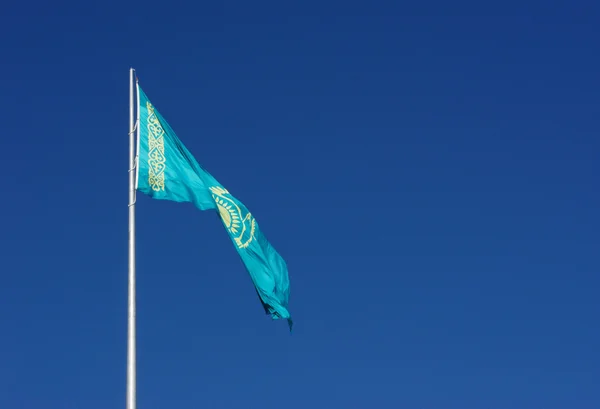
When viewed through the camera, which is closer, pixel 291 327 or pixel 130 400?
pixel 130 400

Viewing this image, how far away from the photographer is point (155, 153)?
29.5 m

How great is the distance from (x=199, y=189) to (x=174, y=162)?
1097 mm

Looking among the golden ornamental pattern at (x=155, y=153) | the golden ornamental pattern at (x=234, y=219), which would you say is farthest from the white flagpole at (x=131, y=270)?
the golden ornamental pattern at (x=234, y=219)

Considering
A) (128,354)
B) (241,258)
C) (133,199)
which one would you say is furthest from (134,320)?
(241,258)

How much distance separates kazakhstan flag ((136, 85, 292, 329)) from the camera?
29.2 meters

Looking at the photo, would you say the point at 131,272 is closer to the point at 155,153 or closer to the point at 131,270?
the point at 131,270

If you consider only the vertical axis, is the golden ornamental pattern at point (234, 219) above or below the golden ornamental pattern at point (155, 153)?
below

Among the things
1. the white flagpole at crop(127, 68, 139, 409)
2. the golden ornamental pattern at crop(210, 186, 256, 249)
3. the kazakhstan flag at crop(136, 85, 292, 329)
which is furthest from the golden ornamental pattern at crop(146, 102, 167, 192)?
the golden ornamental pattern at crop(210, 186, 256, 249)

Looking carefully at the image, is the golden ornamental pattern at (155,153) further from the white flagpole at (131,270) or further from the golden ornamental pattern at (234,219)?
the golden ornamental pattern at (234,219)

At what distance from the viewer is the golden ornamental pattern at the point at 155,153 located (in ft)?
95.0

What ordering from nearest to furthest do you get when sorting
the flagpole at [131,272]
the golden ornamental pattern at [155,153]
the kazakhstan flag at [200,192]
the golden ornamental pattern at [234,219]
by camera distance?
the flagpole at [131,272]
the golden ornamental pattern at [155,153]
the kazakhstan flag at [200,192]
the golden ornamental pattern at [234,219]

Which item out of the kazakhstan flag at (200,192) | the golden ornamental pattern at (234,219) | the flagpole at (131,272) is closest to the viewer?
the flagpole at (131,272)

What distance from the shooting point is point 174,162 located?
29969 millimetres

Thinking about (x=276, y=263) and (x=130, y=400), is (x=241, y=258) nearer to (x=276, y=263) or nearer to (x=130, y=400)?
(x=276, y=263)
